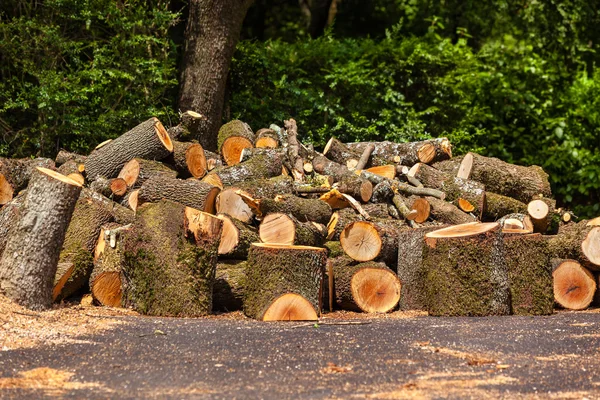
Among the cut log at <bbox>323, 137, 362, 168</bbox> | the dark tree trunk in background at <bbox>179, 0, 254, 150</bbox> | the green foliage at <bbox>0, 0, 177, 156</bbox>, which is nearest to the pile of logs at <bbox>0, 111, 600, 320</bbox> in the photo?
the cut log at <bbox>323, 137, 362, 168</bbox>

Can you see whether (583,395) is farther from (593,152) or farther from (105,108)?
(593,152)

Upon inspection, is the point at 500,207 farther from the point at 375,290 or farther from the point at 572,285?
the point at 375,290

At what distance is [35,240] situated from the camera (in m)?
7.29

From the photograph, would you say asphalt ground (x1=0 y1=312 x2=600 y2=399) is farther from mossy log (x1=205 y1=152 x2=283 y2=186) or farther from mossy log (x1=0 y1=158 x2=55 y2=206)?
mossy log (x1=0 y1=158 x2=55 y2=206)

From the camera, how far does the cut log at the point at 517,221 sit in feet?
34.1

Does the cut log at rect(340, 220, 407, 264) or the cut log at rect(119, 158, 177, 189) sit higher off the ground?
the cut log at rect(119, 158, 177, 189)

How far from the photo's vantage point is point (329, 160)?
11383 millimetres

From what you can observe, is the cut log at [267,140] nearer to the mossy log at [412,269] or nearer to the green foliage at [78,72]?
the green foliage at [78,72]

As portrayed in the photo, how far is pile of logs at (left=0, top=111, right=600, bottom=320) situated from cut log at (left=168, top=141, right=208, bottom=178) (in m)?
0.01

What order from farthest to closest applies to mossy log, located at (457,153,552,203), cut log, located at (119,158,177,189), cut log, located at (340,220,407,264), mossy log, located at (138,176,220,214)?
mossy log, located at (457,153,552,203)
cut log, located at (119,158,177,189)
mossy log, located at (138,176,220,214)
cut log, located at (340,220,407,264)

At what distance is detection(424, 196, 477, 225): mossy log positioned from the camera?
400 inches

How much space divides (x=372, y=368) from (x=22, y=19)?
343 inches

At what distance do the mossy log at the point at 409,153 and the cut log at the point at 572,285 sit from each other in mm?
2962

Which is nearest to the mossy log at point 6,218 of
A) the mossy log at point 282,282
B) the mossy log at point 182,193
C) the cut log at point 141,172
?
the mossy log at point 182,193
